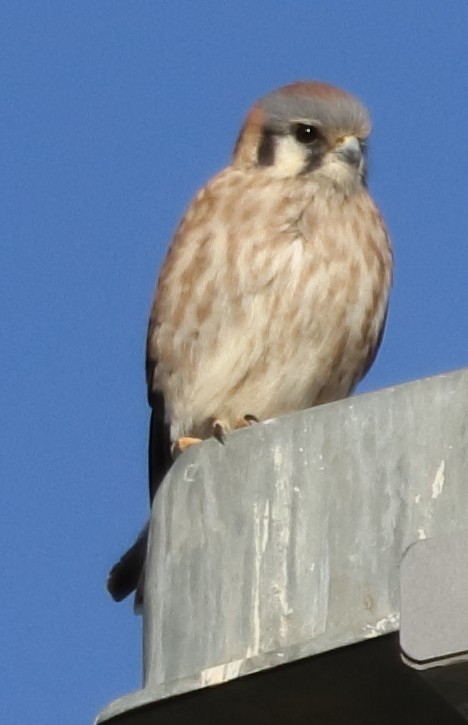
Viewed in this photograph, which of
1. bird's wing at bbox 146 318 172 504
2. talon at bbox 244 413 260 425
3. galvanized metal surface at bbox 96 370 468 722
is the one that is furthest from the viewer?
bird's wing at bbox 146 318 172 504

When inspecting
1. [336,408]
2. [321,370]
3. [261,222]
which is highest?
[336,408]

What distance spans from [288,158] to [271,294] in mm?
665

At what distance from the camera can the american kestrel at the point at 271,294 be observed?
6.10m

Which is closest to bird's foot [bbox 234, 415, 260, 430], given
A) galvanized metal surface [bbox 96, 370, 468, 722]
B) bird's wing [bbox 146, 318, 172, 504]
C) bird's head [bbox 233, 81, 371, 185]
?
bird's wing [bbox 146, 318, 172, 504]

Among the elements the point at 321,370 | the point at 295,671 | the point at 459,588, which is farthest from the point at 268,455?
the point at 321,370

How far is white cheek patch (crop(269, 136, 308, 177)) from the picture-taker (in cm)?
649

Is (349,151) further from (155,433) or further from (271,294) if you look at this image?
(155,433)

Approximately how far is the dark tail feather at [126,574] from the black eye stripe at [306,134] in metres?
1.40

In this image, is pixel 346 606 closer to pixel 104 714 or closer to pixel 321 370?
pixel 104 714

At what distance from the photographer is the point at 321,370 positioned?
618 centimetres

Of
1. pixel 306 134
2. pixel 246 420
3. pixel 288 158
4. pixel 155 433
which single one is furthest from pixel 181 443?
pixel 306 134

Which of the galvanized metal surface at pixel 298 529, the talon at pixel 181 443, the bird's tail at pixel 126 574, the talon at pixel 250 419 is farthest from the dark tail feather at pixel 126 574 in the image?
the galvanized metal surface at pixel 298 529

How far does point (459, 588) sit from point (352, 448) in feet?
1.79

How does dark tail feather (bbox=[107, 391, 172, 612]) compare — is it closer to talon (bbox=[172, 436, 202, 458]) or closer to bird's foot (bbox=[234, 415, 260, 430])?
talon (bbox=[172, 436, 202, 458])
